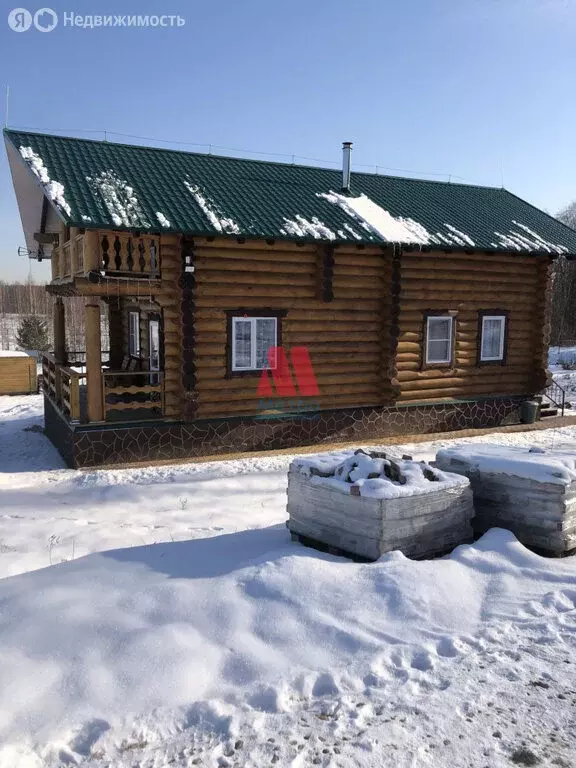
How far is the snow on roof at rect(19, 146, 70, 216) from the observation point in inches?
442

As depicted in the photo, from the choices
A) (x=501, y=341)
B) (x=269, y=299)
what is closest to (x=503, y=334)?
(x=501, y=341)

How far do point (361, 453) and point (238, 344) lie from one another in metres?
6.70

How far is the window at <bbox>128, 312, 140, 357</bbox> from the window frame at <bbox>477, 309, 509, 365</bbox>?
8.56 metres

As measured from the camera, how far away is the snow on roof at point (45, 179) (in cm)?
1123

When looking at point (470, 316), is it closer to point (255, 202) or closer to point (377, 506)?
point (255, 202)

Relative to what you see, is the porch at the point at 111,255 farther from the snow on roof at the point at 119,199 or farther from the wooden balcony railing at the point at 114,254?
the snow on roof at the point at 119,199

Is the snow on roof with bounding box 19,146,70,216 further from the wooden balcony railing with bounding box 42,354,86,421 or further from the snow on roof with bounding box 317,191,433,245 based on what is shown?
the snow on roof with bounding box 317,191,433,245

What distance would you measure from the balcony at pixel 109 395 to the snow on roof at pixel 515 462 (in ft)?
21.2

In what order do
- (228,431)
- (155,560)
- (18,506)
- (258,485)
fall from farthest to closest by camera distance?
(228,431)
(258,485)
(18,506)
(155,560)

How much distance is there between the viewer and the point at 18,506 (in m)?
9.44

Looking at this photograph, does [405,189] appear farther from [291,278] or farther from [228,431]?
[228,431]

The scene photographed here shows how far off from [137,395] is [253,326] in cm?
363

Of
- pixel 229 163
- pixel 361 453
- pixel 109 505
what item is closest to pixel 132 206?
pixel 229 163

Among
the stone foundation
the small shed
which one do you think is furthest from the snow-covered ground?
the small shed
